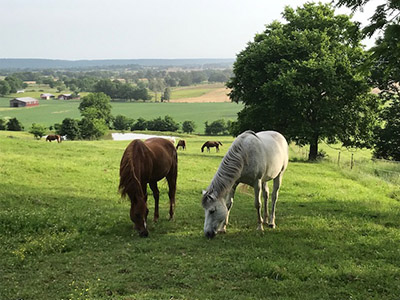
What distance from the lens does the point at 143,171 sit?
8.55 meters

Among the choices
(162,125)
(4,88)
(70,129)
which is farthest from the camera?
(4,88)

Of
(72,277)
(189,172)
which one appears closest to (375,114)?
(189,172)

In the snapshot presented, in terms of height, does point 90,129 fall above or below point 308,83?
below

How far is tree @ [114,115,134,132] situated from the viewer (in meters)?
87.5

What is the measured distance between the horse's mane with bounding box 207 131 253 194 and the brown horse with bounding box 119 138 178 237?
167cm

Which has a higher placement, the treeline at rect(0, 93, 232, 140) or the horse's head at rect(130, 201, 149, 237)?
the horse's head at rect(130, 201, 149, 237)

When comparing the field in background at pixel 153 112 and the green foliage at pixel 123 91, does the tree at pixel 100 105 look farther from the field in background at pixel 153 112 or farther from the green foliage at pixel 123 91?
the green foliage at pixel 123 91

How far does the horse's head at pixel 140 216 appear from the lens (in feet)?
25.8

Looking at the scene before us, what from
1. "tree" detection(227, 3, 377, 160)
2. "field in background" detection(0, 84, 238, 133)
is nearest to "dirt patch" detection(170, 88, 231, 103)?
"field in background" detection(0, 84, 238, 133)

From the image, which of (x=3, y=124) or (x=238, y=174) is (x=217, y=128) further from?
(x=238, y=174)

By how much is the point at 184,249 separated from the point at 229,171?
2.11 metres

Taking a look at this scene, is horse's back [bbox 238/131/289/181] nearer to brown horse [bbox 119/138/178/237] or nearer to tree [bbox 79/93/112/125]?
brown horse [bbox 119/138/178/237]

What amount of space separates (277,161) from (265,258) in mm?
3273

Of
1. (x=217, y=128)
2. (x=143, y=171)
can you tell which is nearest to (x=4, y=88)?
(x=217, y=128)
